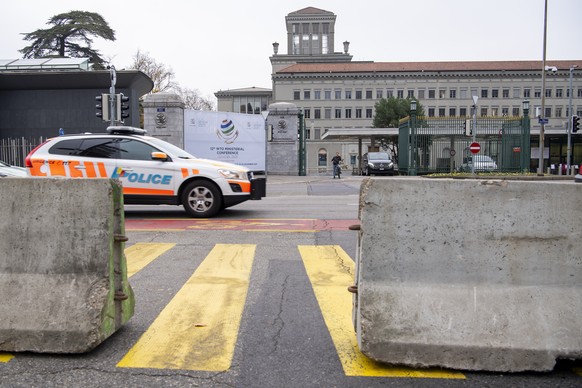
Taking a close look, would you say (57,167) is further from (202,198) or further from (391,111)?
(391,111)

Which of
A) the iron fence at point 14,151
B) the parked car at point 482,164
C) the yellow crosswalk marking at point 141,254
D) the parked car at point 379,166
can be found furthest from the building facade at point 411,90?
the yellow crosswalk marking at point 141,254

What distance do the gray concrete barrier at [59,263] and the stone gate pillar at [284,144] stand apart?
1057 inches

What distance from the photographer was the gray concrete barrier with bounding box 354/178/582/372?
3053 millimetres

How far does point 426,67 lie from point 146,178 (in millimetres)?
83306

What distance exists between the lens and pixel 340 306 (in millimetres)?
4250

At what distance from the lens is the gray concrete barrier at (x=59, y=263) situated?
3.24m

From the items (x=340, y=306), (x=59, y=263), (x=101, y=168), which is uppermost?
(x=101, y=168)

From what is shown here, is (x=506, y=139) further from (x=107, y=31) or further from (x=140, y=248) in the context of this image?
(x=107, y=31)

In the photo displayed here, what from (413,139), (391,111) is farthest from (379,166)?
(391,111)

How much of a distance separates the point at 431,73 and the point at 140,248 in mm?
82768

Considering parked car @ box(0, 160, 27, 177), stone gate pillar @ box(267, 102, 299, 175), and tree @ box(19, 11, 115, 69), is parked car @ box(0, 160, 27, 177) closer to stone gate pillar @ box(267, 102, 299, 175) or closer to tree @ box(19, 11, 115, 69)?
stone gate pillar @ box(267, 102, 299, 175)

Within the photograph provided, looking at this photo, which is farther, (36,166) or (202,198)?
(202,198)

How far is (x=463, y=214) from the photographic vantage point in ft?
10.4

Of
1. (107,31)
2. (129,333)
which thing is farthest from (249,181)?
(107,31)
